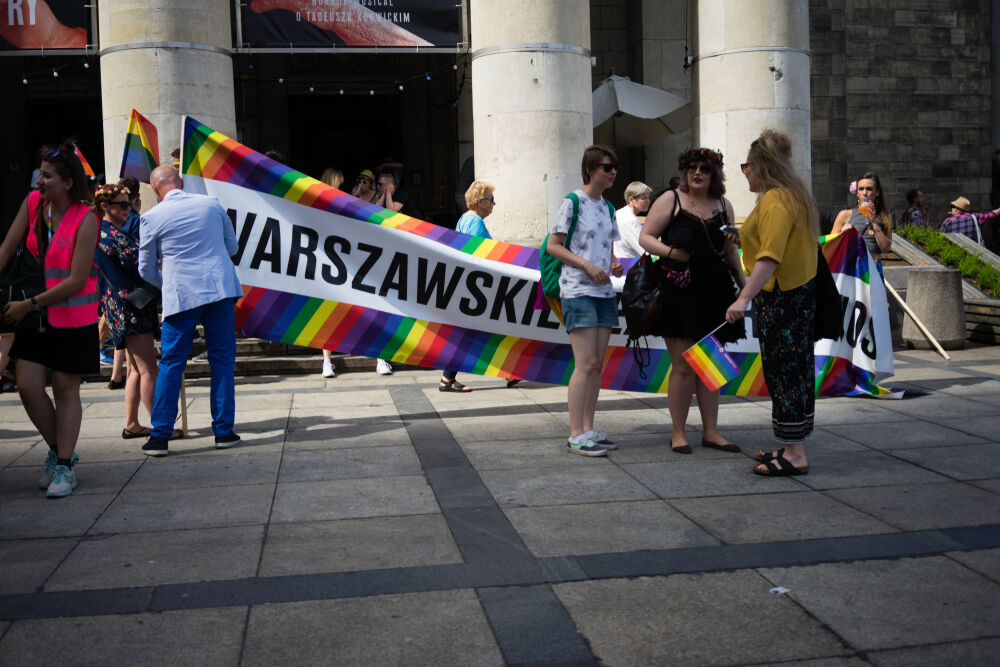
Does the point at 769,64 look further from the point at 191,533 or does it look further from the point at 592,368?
the point at 191,533

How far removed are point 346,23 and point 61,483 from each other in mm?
9095

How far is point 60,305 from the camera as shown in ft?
20.1

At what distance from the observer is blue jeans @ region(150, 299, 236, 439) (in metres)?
7.18

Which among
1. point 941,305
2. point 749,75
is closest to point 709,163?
point 941,305

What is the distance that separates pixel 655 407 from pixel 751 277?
9.28 feet

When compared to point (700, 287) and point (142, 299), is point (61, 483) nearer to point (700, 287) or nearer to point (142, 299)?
point (142, 299)

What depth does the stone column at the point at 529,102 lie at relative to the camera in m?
13.1

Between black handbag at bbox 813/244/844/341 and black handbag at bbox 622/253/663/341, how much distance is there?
3.22 feet

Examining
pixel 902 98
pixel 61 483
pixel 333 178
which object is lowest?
pixel 61 483

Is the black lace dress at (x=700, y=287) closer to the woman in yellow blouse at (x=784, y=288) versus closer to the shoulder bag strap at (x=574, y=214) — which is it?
the woman in yellow blouse at (x=784, y=288)

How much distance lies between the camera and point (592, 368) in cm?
688

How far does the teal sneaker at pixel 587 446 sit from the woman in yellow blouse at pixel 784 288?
1.01 meters

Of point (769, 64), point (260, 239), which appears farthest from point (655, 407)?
point (769, 64)

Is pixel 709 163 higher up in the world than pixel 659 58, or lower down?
lower down
